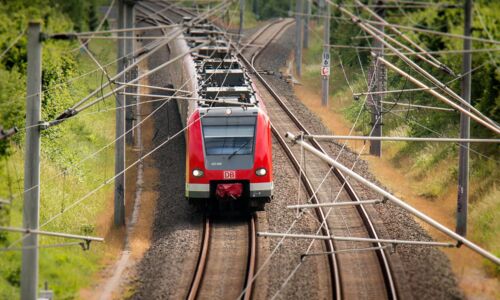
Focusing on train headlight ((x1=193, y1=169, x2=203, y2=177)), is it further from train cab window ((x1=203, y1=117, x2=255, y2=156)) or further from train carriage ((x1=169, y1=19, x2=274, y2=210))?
train cab window ((x1=203, y1=117, x2=255, y2=156))

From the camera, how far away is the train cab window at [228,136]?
23125mm

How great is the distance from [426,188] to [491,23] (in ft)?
18.4

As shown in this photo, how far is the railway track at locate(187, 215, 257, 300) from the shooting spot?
19.1m

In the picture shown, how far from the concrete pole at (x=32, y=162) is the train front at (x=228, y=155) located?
7702 mm

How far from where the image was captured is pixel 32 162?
50.3 ft

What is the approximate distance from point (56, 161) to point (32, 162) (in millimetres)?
11997

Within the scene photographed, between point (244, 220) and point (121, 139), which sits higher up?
point (121, 139)

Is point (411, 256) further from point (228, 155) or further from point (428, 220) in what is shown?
point (428, 220)

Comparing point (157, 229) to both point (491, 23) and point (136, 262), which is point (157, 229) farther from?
point (491, 23)

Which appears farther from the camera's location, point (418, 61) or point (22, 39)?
point (418, 61)

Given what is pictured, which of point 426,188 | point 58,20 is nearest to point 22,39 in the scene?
point 58,20

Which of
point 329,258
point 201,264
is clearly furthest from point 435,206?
point 201,264

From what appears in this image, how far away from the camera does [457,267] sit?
2073 centimetres

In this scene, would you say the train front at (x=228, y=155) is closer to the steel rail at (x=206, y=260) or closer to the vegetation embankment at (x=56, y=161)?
the steel rail at (x=206, y=260)
